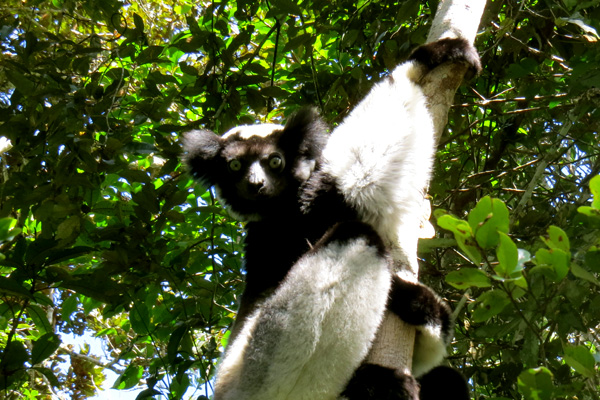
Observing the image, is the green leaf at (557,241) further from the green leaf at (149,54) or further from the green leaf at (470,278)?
the green leaf at (149,54)

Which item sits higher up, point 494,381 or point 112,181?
point 112,181

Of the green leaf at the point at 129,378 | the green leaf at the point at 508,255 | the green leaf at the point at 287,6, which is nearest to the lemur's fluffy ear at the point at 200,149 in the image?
the green leaf at the point at 287,6

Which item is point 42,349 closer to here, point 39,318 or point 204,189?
point 39,318

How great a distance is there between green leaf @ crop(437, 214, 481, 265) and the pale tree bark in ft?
2.44

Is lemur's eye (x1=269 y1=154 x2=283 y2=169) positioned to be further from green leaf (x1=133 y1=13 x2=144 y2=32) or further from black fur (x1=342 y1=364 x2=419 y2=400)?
black fur (x1=342 y1=364 x2=419 y2=400)

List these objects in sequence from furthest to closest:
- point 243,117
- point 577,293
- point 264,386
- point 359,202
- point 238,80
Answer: point 243,117 → point 238,80 → point 359,202 → point 264,386 → point 577,293

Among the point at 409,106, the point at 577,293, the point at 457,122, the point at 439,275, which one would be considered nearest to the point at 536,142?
the point at 457,122

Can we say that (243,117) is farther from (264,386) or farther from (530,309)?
(530,309)

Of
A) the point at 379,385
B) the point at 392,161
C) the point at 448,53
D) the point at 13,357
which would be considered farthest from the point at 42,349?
the point at 448,53

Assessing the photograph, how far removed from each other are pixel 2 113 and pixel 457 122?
10.1ft

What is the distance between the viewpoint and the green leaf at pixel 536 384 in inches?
61.1

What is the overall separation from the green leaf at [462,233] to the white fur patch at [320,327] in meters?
0.80

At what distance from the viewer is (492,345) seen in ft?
11.0

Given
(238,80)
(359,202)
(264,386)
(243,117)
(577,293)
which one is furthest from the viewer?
(243,117)
